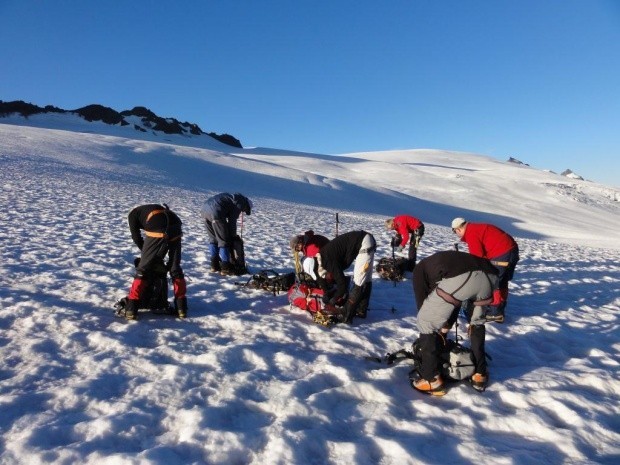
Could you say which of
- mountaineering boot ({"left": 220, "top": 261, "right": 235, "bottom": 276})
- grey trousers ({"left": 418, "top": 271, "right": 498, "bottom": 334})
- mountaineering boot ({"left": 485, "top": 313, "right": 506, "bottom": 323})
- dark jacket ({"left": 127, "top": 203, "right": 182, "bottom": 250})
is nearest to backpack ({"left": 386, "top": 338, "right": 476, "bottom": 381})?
grey trousers ({"left": 418, "top": 271, "right": 498, "bottom": 334})

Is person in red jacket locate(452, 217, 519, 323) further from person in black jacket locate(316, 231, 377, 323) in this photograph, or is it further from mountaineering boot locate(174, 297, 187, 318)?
mountaineering boot locate(174, 297, 187, 318)

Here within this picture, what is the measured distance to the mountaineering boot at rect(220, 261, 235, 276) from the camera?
8906mm

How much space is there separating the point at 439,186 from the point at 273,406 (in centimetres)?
4487

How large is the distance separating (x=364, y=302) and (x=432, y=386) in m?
2.31

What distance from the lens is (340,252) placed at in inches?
257

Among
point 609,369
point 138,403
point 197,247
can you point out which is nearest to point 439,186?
point 197,247

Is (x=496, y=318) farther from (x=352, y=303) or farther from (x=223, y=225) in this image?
(x=223, y=225)

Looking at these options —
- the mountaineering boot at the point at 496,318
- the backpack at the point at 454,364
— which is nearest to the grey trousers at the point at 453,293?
the backpack at the point at 454,364

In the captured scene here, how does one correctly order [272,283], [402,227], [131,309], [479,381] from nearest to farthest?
[479,381] < [131,309] < [272,283] < [402,227]

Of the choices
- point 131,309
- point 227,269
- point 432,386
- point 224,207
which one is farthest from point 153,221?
point 432,386

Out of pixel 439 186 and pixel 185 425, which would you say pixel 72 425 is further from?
pixel 439 186

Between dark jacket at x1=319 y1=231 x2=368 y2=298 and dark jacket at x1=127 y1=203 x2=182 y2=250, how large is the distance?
2.41 m

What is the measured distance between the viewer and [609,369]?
5.65 m

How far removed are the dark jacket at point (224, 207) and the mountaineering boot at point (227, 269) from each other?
975 millimetres
